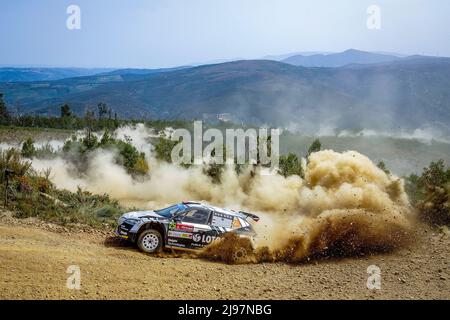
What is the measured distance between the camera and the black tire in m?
12.0

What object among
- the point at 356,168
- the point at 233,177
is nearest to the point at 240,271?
the point at 356,168

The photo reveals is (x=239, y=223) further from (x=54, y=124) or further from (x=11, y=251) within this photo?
(x=54, y=124)

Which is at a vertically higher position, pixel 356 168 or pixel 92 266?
pixel 356 168

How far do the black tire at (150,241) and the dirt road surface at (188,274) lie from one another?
0.89 feet

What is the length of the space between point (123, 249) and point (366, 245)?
7.23m

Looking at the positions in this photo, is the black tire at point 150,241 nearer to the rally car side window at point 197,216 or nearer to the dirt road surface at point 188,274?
the dirt road surface at point 188,274

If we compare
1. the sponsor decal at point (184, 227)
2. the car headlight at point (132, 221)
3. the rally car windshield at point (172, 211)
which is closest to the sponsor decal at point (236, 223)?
the sponsor decal at point (184, 227)

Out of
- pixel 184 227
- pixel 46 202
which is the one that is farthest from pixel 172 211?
pixel 46 202

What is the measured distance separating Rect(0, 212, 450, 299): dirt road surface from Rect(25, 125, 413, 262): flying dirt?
656mm

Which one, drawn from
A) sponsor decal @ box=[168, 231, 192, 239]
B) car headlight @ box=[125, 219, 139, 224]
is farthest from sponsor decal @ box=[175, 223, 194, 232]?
car headlight @ box=[125, 219, 139, 224]

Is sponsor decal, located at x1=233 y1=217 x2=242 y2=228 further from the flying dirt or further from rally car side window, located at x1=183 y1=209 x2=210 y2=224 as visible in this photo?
rally car side window, located at x1=183 y1=209 x2=210 y2=224

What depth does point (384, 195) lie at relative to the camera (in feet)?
51.1

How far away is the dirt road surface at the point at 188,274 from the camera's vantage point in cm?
916
